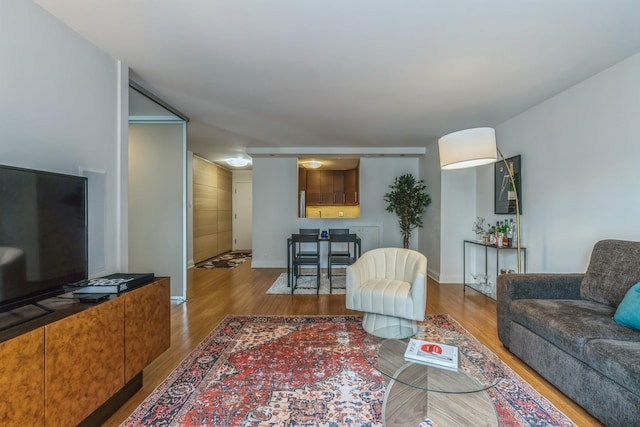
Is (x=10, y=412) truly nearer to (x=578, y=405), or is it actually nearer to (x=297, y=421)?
(x=297, y=421)

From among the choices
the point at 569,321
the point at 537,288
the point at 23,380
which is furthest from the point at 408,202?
the point at 23,380

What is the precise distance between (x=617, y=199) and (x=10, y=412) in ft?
13.1

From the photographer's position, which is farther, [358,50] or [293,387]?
[358,50]

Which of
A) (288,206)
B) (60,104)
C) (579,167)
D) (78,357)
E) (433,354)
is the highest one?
(60,104)

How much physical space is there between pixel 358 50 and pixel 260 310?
2.89 meters

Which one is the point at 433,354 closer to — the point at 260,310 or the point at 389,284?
the point at 389,284

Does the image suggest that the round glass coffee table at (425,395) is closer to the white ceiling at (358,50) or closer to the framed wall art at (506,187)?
the white ceiling at (358,50)

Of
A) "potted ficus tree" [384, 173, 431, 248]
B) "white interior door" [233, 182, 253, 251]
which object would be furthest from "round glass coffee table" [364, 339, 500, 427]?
"white interior door" [233, 182, 253, 251]

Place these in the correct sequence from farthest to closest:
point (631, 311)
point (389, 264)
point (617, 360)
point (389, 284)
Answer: point (389, 264), point (389, 284), point (631, 311), point (617, 360)

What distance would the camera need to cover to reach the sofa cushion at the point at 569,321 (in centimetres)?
171

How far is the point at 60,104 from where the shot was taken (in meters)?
1.87

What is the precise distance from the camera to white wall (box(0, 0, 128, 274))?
160cm

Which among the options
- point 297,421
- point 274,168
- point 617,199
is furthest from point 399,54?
point 274,168

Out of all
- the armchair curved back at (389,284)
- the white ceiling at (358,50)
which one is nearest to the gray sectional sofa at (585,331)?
the armchair curved back at (389,284)
